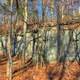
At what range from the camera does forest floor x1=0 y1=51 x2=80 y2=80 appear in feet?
52.0

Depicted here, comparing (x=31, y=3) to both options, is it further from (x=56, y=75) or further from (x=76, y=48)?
(x=56, y=75)

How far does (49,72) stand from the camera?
17.3m

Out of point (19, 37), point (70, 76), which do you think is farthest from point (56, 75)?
point (19, 37)

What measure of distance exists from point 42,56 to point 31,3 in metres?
5.32

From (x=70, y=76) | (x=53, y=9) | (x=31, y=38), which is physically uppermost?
(x=53, y=9)

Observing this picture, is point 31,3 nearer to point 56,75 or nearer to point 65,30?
point 65,30

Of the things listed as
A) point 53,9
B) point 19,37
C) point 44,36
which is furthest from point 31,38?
point 19,37

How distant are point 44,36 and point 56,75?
5.13 meters

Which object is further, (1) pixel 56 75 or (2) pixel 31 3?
(2) pixel 31 3

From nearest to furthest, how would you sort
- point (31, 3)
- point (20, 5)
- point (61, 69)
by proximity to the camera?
point (61, 69), point (20, 5), point (31, 3)

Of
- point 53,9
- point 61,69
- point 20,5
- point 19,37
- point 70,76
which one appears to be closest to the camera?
point 70,76

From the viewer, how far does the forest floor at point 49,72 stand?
15842 mm

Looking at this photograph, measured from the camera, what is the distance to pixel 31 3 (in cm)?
2334

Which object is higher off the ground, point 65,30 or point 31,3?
point 31,3
